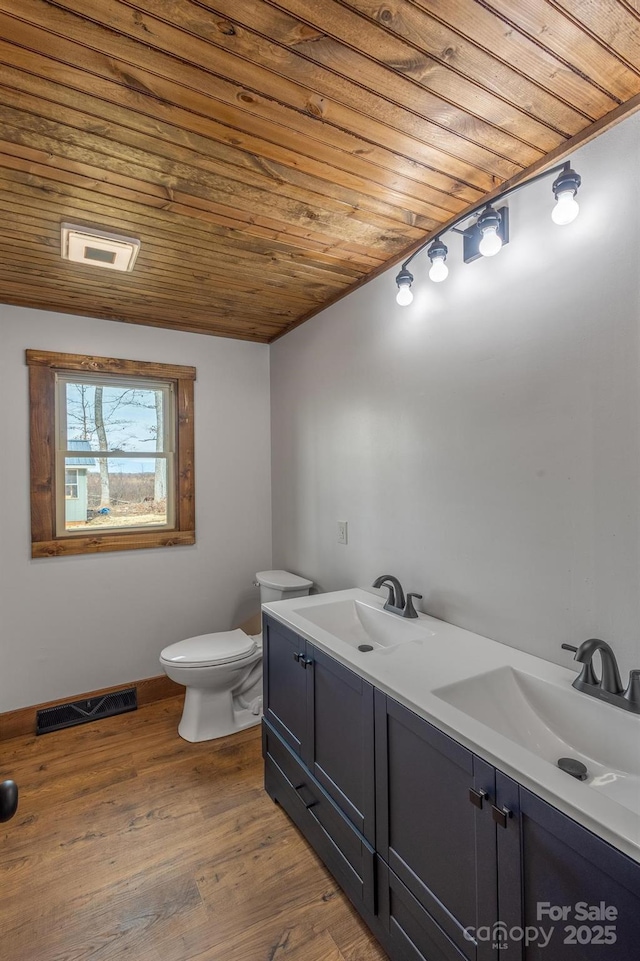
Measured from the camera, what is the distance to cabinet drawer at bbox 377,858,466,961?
3.75 feet

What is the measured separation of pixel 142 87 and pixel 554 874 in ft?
6.65

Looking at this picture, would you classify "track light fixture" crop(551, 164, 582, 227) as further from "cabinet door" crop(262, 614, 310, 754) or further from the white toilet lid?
the white toilet lid

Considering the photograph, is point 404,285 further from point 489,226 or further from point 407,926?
point 407,926

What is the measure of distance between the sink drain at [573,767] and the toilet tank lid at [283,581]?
173cm

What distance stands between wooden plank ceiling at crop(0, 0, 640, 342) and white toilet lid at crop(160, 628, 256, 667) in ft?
6.51

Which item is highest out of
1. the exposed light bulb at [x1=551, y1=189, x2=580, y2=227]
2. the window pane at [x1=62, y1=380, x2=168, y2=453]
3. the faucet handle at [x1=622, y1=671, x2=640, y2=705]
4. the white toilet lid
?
the exposed light bulb at [x1=551, y1=189, x2=580, y2=227]

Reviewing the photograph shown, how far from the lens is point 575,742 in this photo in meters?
1.21

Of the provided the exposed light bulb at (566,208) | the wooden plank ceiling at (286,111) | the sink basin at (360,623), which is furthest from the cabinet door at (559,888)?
the wooden plank ceiling at (286,111)

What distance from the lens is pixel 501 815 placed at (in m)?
0.95

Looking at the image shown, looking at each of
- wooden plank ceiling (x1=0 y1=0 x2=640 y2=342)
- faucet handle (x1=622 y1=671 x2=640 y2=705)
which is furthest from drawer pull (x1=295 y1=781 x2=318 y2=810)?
wooden plank ceiling (x1=0 y1=0 x2=640 y2=342)

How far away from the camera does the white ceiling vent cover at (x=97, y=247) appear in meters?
1.84

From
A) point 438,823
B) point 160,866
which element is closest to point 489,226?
point 438,823

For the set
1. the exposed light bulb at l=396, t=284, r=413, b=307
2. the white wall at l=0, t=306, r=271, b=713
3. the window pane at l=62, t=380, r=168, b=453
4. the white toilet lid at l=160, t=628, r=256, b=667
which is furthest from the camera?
the window pane at l=62, t=380, r=168, b=453

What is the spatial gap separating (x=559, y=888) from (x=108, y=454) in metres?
2.88
